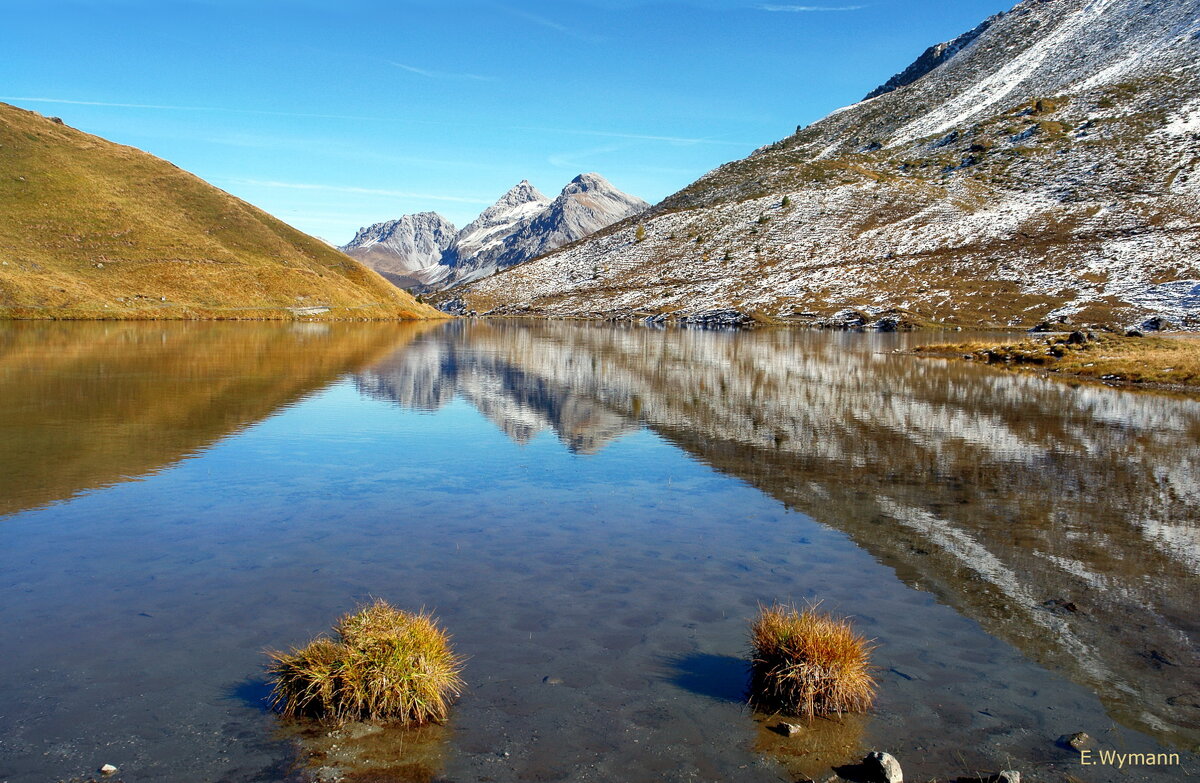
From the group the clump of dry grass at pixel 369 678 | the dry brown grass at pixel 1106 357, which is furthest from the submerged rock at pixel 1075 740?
the dry brown grass at pixel 1106 357

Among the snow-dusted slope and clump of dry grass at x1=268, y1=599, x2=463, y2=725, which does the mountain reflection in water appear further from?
the snow-dusted slope

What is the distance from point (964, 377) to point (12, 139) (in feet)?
627

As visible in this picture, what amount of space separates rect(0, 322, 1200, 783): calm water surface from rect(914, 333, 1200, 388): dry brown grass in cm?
1728

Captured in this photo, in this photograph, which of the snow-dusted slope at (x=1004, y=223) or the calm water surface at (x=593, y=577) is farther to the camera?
the snow-dusted slope at (x=1004, y=223)

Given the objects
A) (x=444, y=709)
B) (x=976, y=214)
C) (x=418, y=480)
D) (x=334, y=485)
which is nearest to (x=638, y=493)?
(x=418, y=480)

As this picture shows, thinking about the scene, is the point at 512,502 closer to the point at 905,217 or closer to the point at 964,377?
the point at 964,377

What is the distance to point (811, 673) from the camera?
9.65 metres

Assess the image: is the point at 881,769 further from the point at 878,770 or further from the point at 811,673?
the point at 811,673

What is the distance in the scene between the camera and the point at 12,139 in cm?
16062

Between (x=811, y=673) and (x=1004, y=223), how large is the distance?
527ft

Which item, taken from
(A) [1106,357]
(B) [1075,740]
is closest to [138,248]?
(A) [1106,357]

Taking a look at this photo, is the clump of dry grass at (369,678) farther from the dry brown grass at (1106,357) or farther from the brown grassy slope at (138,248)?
the brown grassy slope at (138,248)

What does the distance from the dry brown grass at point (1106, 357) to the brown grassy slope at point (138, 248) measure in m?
113

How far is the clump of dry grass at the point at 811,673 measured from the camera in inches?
379
